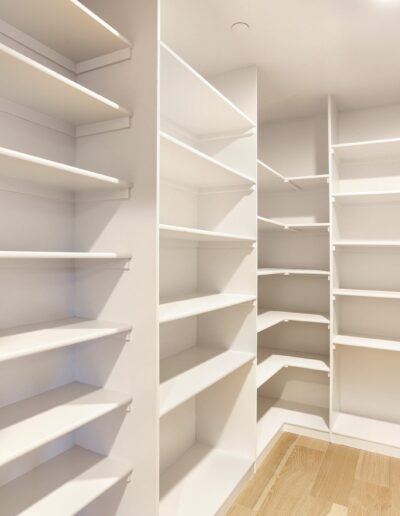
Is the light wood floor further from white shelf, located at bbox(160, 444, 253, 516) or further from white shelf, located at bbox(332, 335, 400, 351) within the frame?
white shelf, located at bbox(332, 335, 400, 351)

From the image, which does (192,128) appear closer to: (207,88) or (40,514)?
(207,88)

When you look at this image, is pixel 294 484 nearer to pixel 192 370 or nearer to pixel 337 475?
pixel 337 475

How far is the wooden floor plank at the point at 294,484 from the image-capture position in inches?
86.0

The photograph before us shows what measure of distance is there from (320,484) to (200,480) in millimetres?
755

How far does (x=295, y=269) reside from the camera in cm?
337

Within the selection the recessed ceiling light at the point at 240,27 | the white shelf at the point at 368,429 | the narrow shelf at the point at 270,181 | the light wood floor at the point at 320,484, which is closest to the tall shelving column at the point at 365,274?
the white shelf at the point at 368,429

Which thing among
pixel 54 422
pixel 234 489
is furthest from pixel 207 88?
pixel 234 489

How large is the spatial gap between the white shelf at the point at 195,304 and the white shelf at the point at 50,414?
1.24 ft

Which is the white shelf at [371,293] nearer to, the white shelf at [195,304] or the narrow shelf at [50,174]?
the white shelf at [195,304]

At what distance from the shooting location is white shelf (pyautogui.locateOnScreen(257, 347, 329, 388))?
2906 millimetres

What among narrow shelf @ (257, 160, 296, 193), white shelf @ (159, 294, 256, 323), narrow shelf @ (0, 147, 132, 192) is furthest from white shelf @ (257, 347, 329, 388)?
narrow shelf @ (0, 147, 132, 192)

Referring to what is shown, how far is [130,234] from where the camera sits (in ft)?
5.16

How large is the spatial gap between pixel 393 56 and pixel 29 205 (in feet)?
7.36

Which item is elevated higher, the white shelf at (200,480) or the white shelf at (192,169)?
the white shelf at (192,169)
